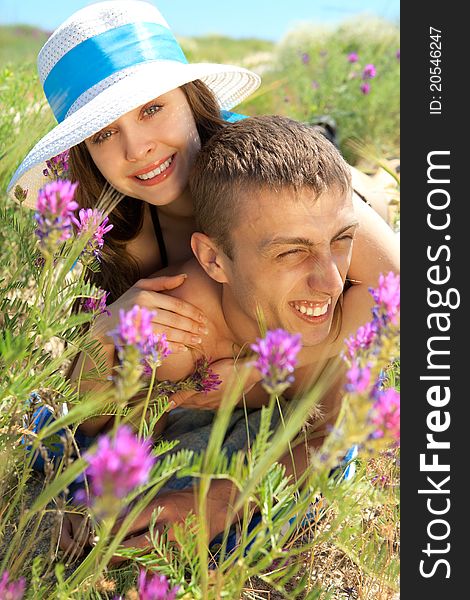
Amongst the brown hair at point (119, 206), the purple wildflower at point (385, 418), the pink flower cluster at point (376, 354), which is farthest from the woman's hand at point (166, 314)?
the purple wildflower at point (385, 418)

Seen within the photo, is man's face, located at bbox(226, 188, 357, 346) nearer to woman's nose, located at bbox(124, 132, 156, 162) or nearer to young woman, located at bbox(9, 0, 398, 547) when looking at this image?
young woman, located at bbox(9, 0, 398, 547)

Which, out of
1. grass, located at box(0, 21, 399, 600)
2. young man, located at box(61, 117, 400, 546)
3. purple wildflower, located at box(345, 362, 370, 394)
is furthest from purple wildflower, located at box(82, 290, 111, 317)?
purple wildflower, located at box(345, 362, 370, 394)

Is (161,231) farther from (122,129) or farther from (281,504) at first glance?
(281,504)

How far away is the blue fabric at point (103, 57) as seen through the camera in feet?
8.35

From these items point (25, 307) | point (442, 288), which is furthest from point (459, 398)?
point (25, 307)

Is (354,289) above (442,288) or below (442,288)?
above

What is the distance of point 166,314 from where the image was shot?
2.33m

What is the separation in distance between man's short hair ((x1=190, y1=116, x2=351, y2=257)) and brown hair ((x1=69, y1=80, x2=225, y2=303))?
0.28 meters

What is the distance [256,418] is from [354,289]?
0.57 m

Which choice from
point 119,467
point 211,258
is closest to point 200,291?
point 211,258

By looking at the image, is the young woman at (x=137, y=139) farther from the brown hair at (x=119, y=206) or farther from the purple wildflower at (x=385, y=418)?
the purple wildflower at (x=385, y=418)

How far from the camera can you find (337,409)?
7.89 ft

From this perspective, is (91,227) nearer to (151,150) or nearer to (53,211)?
(53,211)

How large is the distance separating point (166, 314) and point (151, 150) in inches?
21.1
